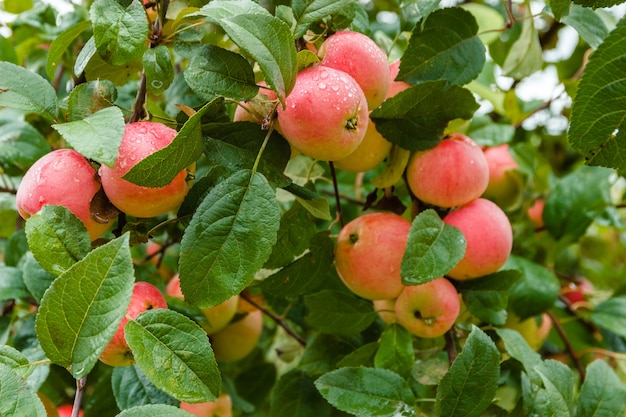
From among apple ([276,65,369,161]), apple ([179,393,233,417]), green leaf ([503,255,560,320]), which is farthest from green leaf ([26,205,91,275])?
green leaf ([503,255,560,320])

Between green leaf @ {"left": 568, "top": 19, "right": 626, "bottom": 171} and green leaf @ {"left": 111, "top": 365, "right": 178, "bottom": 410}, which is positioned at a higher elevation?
green leaf @ {"left": 568, "top": 19, "right": 626, "bottom": 171}

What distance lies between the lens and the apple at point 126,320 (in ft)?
1.93

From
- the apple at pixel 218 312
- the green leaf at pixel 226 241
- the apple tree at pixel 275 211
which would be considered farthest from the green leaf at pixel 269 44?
the apple at pixel 218 312

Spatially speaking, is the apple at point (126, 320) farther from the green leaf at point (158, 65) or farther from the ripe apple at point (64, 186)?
the green leaf at point (158, 65)

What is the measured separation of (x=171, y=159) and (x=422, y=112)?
1.03 feet

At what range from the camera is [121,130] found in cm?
53

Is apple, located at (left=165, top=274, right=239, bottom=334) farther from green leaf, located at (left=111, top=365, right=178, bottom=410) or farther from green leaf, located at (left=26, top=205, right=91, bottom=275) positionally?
green leaf, located at (left=26, top=205, right=91, bottom=275)

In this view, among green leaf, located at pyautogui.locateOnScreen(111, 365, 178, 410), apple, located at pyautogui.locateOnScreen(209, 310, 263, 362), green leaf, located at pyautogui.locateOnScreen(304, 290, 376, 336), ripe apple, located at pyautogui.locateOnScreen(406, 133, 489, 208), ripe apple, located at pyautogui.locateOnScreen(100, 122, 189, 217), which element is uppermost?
ripe apple, located at pyautogui.locateOnScreen(100, 122, 189, 217)

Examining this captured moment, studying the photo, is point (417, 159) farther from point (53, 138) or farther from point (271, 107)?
point (53, 138)

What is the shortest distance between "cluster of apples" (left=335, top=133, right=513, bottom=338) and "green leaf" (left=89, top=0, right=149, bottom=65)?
0.34 m

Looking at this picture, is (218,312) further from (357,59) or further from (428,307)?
(357,59)

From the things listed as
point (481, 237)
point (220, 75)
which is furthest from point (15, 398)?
point (481, 237)

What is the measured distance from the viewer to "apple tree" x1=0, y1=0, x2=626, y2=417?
0.54 m

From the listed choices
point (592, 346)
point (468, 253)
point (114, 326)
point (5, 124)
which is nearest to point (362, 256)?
point (468, 253)
